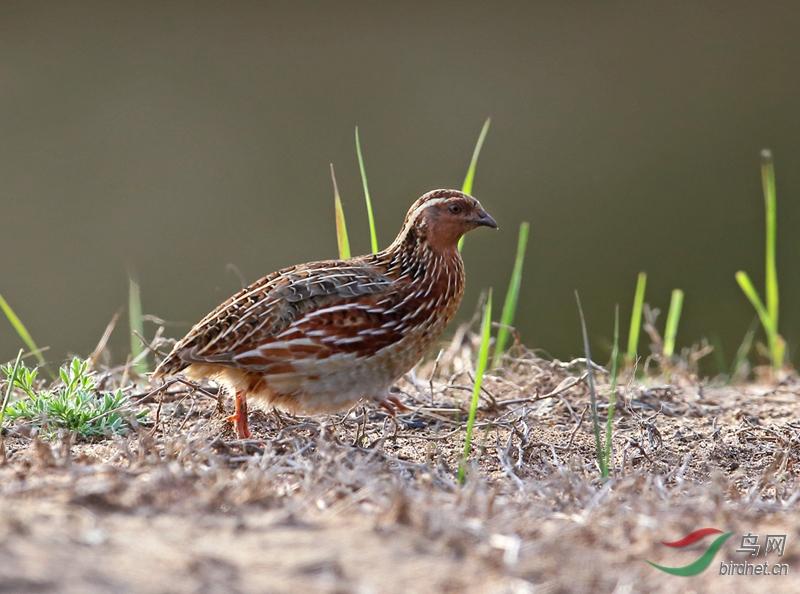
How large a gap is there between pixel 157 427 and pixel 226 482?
1.14 meters

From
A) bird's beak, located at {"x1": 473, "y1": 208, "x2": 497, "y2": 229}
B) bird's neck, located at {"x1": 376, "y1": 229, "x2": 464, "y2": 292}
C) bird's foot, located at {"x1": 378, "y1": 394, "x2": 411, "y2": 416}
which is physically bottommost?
bird's foot, located at {"x1": 378, "y1": 394, "x2": 411, "y2": 416}

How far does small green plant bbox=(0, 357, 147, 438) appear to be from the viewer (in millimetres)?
4168

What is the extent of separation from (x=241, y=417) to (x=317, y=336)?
1.23 feet

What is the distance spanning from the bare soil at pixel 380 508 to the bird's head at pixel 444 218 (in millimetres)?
635

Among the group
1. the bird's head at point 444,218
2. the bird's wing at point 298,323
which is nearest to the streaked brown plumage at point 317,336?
the bird's wing at point 298,323

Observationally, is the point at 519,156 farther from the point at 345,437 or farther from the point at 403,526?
the point at 403,526

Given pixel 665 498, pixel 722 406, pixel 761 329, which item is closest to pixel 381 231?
pixel 761 329

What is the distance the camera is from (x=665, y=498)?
136 inches

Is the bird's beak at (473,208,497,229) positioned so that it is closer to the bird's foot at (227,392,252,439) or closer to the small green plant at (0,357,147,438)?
the bird's foot at (227,392,252,439)

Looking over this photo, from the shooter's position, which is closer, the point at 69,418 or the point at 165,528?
the point at 165,528

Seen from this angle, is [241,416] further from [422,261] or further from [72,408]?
[422,261]

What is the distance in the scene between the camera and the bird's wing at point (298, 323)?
418cm

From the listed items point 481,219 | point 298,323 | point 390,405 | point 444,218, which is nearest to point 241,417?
point 298,323

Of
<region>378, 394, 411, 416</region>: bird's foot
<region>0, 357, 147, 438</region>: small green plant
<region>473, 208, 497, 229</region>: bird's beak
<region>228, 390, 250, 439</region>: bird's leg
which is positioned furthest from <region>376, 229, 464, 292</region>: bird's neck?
<region>0, 357, 147, 438</region>: small green plant
